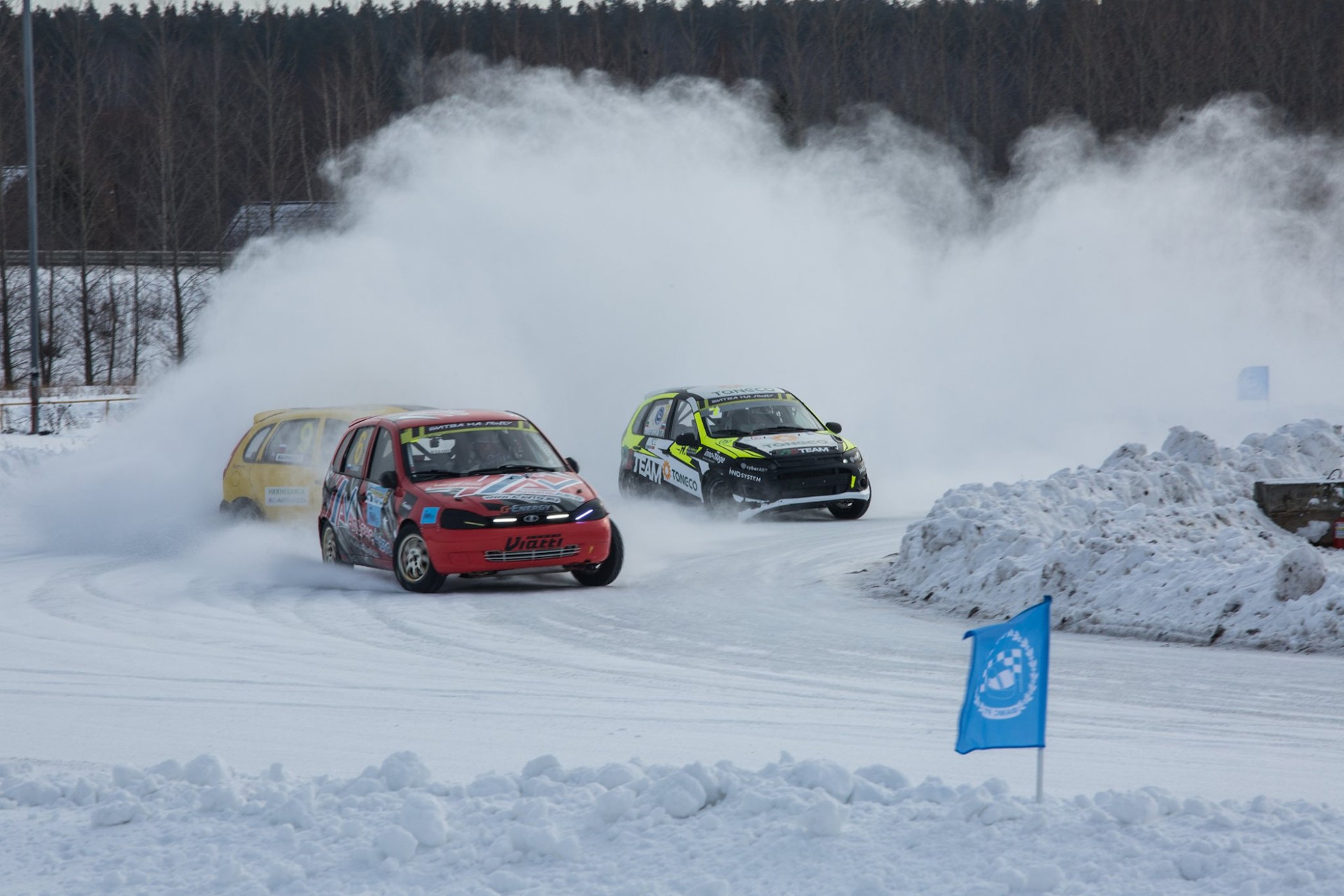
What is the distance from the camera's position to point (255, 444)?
15.0m

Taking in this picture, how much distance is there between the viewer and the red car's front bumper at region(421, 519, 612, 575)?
11.4 m

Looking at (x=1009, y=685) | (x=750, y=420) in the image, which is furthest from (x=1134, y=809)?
(x=750, y=420)

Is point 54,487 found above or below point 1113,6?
below

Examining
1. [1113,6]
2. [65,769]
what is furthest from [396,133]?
[1113,6]

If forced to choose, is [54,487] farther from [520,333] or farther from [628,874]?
[628,874]

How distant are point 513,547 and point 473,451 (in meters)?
1.27

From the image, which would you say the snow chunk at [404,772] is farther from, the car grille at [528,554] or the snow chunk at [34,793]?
the car grille at [528,554]

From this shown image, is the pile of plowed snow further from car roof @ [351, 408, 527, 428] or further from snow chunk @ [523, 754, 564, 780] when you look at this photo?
snow chunk @ [523, 754, 564, 780]

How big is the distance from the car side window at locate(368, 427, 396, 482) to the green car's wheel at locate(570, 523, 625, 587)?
1.84 m

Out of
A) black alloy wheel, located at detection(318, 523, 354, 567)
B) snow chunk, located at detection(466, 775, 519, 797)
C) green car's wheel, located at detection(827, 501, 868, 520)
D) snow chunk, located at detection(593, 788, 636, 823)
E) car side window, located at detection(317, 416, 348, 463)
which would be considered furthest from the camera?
green car's wheel, located at detection(827, 501, 868, 520)

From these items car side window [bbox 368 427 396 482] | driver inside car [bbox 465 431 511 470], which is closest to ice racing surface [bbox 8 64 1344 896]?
car side window [bbox 368 427 396 482]

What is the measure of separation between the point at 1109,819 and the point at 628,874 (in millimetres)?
1500

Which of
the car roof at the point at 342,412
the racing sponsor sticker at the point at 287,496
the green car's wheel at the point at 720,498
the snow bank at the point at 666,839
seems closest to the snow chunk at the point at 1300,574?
the snow bank at the point at 666,839

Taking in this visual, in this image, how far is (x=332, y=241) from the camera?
2650cm
